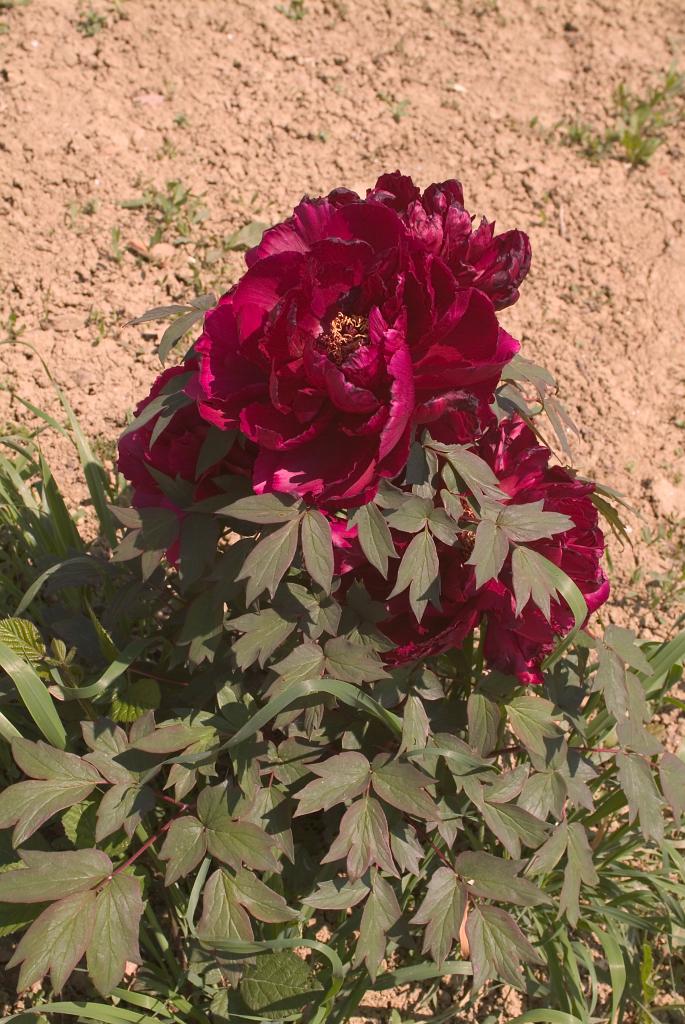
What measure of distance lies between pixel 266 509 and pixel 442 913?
30.4 inches

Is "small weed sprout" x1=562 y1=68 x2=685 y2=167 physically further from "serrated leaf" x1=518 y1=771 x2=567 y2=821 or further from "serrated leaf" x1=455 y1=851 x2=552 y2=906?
"serrated leaf" x1=455 y1=851 x2=552 y2=906

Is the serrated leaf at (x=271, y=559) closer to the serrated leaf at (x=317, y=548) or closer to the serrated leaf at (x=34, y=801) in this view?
the serrated leaf at (x=317, y=548)

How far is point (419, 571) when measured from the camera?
4.98 feet

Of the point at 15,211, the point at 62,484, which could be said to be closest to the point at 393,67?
the point at 15,211

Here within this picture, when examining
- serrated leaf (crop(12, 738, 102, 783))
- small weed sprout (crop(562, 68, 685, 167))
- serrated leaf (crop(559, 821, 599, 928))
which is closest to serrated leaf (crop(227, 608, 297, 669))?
serrated leaf (crop(12, 738, 102, 783))

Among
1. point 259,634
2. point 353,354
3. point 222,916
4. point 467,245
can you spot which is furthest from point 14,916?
point 467,245

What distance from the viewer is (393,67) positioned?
13.0 ft

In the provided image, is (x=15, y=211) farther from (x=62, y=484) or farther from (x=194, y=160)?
(x=62, y=484)

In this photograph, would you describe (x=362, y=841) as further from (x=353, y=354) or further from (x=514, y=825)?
(x=353, y=354)

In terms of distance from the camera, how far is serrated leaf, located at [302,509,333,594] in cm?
144

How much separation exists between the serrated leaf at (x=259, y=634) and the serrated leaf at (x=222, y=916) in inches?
15.3

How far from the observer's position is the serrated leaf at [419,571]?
1.50 m

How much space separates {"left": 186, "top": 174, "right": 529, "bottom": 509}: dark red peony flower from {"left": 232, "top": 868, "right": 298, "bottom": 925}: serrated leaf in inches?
26.3

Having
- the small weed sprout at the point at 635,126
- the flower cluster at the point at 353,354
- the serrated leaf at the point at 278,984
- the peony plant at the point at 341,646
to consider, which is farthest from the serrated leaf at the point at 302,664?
the small weed sprout at the point at 635,126
